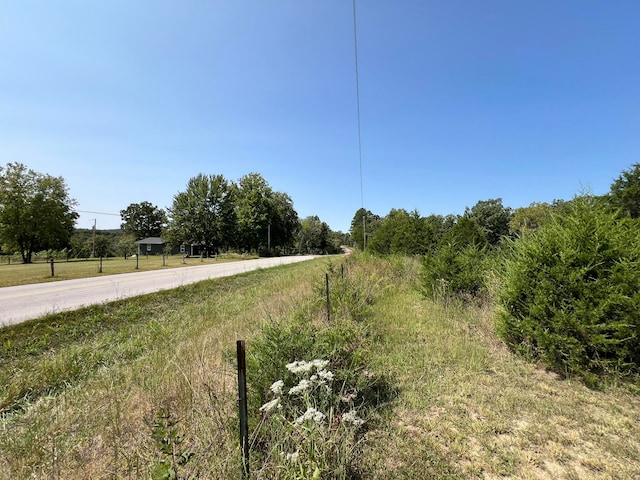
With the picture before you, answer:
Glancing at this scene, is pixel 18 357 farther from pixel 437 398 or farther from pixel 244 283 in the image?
pixel 244 283

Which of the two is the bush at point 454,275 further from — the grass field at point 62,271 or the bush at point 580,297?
the grass field at point 62,271

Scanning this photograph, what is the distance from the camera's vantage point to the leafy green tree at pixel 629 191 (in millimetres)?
32188

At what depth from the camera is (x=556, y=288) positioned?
354 cm

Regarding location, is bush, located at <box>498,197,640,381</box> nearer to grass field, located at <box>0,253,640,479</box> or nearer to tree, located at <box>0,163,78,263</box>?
grass field, located at <box>0,253,640,479</box>

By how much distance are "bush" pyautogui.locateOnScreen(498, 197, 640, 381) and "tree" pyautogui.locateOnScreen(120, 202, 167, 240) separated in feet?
289

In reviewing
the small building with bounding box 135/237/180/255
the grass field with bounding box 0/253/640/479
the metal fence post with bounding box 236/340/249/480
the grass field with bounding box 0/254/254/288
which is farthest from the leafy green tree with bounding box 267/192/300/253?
the metal fence post with bounding box 236/340/249/480

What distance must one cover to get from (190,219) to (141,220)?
145ft

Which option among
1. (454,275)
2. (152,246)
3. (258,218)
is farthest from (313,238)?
(454,275)

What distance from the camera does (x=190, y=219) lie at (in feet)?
150

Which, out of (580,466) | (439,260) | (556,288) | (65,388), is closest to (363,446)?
(580,466)

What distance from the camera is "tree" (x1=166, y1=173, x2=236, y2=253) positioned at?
45.8m

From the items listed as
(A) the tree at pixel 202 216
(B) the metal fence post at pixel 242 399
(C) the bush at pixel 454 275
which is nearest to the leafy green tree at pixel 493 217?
(A) the tree at pixel 202 216

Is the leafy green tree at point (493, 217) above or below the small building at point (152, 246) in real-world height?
above

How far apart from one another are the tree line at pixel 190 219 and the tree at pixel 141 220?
2.65 metres
